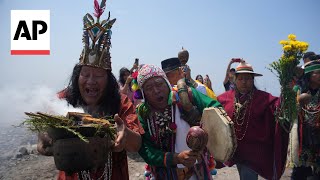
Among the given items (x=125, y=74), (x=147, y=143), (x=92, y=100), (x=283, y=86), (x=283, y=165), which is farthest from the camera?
(x=125, y=74)

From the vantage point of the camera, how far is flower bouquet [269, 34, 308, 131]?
438 cm

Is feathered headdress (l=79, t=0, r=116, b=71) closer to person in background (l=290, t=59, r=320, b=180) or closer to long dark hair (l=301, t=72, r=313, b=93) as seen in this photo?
person in background (l=290, t=59, r=320, b=180)

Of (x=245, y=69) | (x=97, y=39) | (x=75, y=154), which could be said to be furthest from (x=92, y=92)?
(x=245, y=69)

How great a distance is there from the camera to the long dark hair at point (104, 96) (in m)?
2.70

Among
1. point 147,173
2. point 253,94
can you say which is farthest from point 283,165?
point 147,173

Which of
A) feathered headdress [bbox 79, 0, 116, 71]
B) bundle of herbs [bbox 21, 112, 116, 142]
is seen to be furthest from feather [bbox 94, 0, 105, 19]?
bundle of herbs [bbox 21, 112, 116, 142]

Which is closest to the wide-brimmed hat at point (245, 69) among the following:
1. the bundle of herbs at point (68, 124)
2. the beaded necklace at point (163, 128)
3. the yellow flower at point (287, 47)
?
the yellow flower at point (287, 47)

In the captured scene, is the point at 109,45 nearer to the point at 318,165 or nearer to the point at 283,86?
the point at 283,86

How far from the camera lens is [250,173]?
5168mm

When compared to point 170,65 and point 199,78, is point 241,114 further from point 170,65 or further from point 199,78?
point 199,78

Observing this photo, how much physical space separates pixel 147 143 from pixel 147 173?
76cm

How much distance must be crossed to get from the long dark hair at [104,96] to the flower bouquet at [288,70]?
285 centimetres

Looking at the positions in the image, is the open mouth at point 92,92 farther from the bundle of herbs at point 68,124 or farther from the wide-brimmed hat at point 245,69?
the wide-brimmed hat at point 245,69

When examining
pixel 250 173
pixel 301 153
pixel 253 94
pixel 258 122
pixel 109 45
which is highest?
pixel 109 45
